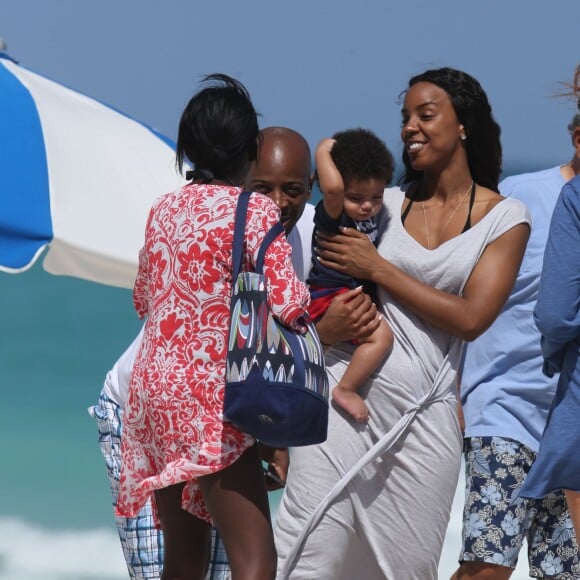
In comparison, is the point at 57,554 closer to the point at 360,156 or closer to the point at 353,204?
the point at 353,204

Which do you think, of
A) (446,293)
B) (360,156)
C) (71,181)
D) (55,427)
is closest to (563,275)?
(446,293)

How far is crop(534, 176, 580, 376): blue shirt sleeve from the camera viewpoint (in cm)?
438

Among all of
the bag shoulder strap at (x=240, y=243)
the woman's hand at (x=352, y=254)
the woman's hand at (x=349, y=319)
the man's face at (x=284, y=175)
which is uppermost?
the man's face at (x=284, y=175)

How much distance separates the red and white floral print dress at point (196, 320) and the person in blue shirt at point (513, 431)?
58.1 inches

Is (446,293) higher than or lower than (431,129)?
lower

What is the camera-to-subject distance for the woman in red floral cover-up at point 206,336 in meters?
3.63

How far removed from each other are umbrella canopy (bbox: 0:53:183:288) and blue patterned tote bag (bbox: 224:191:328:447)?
1.53m

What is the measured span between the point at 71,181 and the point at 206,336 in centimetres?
194

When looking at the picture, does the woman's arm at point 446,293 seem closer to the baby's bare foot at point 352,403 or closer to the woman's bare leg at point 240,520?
the baby's bare foot at point 352,403

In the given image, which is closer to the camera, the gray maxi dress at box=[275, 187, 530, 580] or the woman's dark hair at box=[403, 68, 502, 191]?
the gray maxi dress at box=[275, 187, 530, 580]

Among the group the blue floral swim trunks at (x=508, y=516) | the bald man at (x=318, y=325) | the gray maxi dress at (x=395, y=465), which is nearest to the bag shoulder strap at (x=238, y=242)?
the bald man at (x=318, y=325)

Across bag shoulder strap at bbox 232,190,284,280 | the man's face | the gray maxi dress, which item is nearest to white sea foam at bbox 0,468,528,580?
the gray maxi dress

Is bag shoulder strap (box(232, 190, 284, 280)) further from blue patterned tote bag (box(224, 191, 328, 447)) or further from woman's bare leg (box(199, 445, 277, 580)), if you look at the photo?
woman's bare leg (box(199, 445, 277, 580))

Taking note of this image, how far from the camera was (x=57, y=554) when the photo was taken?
442 inches
